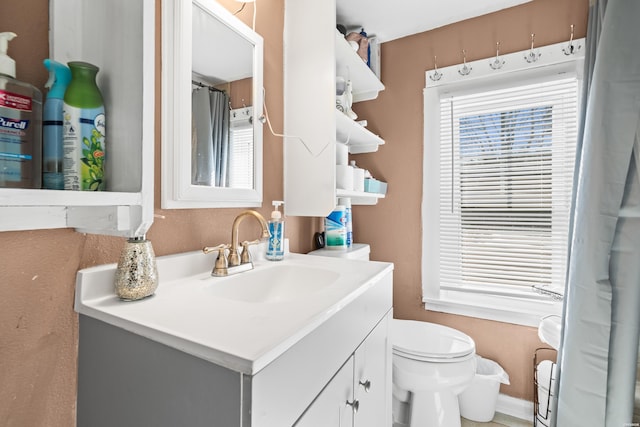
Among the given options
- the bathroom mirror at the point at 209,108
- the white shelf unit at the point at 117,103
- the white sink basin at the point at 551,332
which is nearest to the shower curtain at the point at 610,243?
the white sink basin at the point at 551,332

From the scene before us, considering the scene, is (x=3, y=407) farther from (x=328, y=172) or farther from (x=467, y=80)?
(x=467, y=80)

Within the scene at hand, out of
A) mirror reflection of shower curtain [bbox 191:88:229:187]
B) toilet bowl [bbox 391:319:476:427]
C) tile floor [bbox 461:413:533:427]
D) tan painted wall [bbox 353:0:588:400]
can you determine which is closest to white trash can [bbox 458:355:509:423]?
tile floor [bbox 461:413:533:427]

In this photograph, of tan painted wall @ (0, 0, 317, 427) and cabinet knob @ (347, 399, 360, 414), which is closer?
tan painted wall @ (0, 0, 317, 427)

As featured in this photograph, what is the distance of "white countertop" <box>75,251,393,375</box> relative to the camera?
45 centimetres

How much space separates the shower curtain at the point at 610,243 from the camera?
89 centimetres

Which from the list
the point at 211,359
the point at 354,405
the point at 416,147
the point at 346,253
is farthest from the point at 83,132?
the point at 416,147

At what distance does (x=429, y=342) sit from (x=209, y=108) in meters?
1.39

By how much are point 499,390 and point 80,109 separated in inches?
85.3

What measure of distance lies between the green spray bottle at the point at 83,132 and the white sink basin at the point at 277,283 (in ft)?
1.38

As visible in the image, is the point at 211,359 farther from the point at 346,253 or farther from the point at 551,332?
the point at 551,332

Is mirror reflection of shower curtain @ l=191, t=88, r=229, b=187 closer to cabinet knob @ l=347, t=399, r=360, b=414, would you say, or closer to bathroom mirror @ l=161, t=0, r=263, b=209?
bathroom mirror @ l=161, t=0, r=263, b=209

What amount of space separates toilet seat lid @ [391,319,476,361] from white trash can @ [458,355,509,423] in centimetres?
30

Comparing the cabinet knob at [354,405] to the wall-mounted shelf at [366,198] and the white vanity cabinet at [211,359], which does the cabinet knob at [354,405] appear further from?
the wall-mounted shelf at [366,198]

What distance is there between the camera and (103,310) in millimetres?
589
